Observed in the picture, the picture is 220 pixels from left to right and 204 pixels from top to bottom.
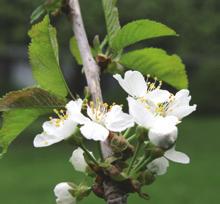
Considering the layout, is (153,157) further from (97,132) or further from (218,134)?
(218,134)

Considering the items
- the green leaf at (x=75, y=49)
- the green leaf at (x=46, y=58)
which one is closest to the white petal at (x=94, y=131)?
the green leaf at (x=46, y=58)

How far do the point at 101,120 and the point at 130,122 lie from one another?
6cm

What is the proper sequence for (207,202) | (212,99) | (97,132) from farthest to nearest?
(212,99) < (207,202) < (97,132)

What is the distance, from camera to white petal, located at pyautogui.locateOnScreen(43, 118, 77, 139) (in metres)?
0.76

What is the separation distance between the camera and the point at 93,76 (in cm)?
90

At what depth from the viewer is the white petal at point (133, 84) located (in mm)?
798

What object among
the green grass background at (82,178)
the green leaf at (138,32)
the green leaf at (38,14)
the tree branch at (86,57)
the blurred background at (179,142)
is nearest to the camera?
the tree branch at (86,57)

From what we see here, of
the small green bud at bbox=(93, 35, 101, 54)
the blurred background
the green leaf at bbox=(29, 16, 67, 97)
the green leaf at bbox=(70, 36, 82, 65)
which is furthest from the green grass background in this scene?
the green leaf at bbox=(29, 16, 67, 97)

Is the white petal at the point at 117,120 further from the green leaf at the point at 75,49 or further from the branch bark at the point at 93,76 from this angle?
the green leaf at the point at 75,49

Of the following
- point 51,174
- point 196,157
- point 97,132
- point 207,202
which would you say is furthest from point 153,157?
point 196,157

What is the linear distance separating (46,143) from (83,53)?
0.71ft

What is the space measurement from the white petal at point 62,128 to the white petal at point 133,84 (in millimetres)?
77

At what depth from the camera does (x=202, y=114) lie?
13.9 metres

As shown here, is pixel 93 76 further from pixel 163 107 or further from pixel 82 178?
pixel 82 178
